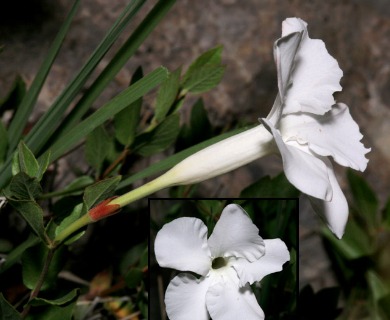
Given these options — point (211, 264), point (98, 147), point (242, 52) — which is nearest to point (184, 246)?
point (211, 264)

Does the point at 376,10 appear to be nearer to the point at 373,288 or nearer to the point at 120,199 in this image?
the point at 373,288

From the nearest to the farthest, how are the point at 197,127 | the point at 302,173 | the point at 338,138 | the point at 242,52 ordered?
the point at 302,173, the point at 338,138, the point at 197,127, the point at 242,52

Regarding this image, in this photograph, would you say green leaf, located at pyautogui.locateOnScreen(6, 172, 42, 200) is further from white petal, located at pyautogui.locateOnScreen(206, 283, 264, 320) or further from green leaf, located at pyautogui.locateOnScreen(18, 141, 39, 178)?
white petal, located at pyautogui.locateOnScreen(206, 283, 264, 320)

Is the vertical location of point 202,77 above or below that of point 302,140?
above

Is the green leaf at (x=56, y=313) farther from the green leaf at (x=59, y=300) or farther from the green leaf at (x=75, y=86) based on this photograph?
the green leaf at (x=75, y=86)

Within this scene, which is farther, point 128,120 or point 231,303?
point 128,120

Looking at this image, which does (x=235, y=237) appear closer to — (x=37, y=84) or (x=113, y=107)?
(x=113, y=107)
